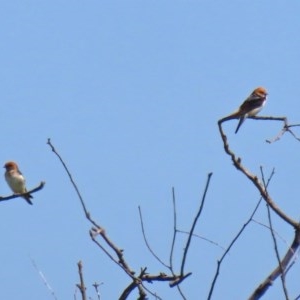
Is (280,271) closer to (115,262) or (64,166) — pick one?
(115,262)

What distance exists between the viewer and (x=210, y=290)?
3699 millimetres

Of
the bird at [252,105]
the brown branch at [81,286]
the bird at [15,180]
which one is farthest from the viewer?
the bird at [15,180]

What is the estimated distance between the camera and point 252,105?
465 inches

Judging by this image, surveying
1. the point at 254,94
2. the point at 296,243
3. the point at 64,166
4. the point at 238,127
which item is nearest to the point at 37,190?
the point at 64,166

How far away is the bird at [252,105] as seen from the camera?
11.0 m

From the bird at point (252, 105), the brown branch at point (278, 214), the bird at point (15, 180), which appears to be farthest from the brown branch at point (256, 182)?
the bird at point (15, 180)

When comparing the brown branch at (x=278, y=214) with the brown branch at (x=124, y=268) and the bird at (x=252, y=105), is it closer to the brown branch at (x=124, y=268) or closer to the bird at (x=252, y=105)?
the brown branch at (x=124, y=268)

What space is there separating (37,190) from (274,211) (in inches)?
70.8

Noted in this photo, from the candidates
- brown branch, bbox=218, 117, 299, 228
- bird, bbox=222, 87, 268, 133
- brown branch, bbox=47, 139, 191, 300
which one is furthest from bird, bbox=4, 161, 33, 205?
brown branch, bbox=47, 139, 191, 300

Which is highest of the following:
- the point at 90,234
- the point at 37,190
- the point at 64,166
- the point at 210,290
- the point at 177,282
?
the point at 37,190

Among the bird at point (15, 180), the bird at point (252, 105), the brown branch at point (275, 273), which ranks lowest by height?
the brown branch at point (275, 273)

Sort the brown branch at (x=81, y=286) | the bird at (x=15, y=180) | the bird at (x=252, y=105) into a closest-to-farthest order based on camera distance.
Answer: the brown branch at (x=81, y=286) → the bird at (x=252, y=105) → the bird at (x=15, y=180)

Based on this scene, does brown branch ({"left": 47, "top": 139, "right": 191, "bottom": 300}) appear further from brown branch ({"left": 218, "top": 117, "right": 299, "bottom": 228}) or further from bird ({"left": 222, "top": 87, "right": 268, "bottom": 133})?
bird ({"left": 222, "top": 87, "right": 268, "bottom": 133})

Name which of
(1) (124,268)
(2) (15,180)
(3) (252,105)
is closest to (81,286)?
(1) (124,268)
